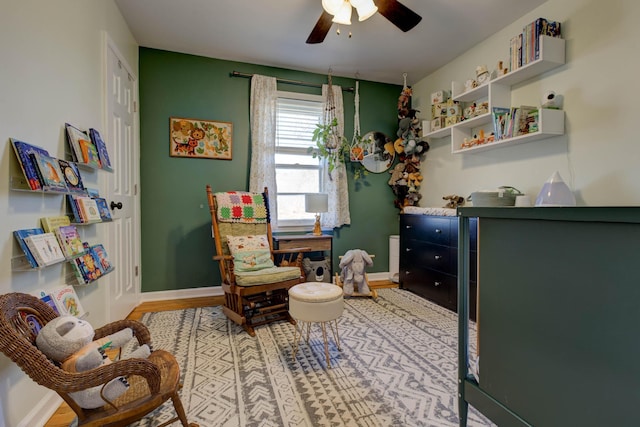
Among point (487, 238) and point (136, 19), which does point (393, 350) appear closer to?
point (487, 238)

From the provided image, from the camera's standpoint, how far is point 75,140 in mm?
1688

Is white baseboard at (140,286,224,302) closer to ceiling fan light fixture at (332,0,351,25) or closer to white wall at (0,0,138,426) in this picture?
white wall at (0,0,138,426)

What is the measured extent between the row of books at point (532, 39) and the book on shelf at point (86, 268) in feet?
10.9

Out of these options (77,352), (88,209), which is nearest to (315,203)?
(88,209)

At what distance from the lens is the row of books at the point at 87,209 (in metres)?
1.67

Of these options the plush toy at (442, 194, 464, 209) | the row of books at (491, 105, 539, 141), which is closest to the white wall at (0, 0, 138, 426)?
the row of books at (491, 105, 539, 141)

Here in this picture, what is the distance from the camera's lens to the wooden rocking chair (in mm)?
2418

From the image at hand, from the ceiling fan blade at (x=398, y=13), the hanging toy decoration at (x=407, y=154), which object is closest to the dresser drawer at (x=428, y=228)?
the hanging toy decoration at (x=407, y=154)

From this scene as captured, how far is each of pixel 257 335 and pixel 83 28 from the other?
2.35 m

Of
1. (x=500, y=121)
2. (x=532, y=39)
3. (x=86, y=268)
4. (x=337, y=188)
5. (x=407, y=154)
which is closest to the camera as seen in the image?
(x=86, y=268)

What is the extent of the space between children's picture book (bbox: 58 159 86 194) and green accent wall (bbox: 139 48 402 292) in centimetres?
155

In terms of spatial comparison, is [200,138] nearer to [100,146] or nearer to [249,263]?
[100,146]

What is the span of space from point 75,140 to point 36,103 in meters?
0.33

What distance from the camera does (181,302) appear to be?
3154 mm
